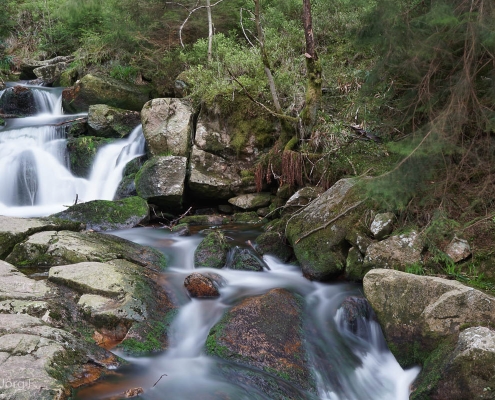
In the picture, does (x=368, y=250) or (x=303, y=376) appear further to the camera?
(x=368, y=250)

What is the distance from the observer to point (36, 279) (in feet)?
17.5

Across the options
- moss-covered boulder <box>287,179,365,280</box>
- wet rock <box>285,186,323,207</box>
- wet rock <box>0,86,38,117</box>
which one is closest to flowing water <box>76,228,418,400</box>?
moss-covered boulder <box>287,179,365,280</box>

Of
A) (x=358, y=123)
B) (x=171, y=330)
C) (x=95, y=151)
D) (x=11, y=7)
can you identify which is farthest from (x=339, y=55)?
(x=11, y=7)

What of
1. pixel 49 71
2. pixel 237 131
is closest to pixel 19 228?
pixel 237 131

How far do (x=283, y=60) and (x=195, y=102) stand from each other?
2406 mm

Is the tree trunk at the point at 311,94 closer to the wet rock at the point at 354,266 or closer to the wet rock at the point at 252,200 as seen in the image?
the wet rock at the point at 252,200

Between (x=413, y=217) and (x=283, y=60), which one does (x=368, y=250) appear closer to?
(x=413, y=217)

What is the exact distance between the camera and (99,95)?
12984 millimetres

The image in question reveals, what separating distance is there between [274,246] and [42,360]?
4108 millimetres

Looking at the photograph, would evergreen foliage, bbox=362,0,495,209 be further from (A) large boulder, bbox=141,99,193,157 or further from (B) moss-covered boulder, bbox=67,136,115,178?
(B) moss-covered boulder, bbox=67,136,115,178

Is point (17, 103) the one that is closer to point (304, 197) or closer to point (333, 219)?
point (304, 197)

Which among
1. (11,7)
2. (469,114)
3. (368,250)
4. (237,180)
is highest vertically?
(11,7)

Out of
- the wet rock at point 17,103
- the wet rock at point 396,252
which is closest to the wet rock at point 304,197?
the wet rock at point 396,252

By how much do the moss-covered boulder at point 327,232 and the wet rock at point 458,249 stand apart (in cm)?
127
